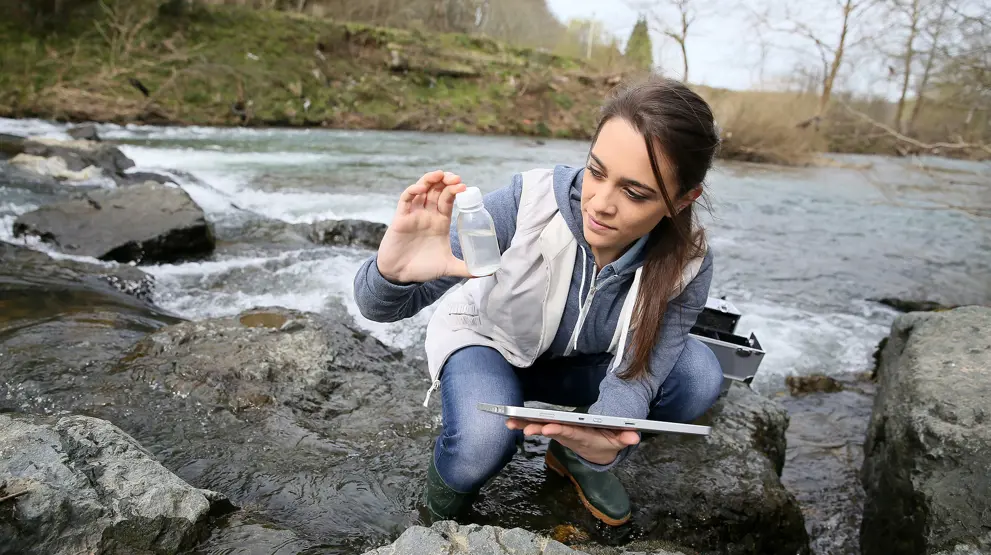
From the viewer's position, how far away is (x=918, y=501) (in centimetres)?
207

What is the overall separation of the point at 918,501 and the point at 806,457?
84 cm

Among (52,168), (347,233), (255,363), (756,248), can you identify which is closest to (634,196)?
(255,363)

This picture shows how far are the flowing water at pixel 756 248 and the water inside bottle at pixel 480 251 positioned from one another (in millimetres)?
678

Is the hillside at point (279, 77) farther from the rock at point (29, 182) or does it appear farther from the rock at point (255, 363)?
the rock at point (255, 363)

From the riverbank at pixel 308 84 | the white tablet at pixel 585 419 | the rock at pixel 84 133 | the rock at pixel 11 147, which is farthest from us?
the riverbank at pixel 308 84

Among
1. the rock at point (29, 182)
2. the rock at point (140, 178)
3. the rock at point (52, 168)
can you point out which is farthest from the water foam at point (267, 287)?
the rock at point (52, 168)

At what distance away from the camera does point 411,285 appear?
1.70 m

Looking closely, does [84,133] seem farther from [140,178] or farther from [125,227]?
[125,227]

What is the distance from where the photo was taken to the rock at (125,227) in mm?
4445

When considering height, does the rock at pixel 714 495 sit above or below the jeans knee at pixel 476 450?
below

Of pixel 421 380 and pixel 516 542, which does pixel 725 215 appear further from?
pixel 516 542

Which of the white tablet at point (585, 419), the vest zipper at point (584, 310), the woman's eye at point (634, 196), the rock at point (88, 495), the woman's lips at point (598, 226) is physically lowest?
the rock at point (88, 495)

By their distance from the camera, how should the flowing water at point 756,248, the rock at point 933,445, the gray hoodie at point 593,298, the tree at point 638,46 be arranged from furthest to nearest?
the tree at point 638,46 < the flowing water at point 756,248 < the rock at point 933,445 < the gray hoodie at point 593,298

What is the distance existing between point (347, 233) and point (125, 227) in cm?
178
